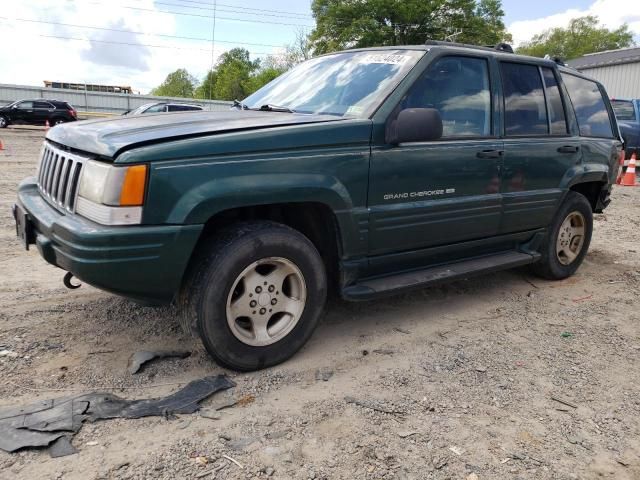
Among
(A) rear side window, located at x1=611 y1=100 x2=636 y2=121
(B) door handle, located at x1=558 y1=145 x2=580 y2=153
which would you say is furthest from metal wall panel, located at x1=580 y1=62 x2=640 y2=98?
(B) door handle, located at x1=558 y1=145 x2=580 y2=153

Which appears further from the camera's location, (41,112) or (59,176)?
(41,112)

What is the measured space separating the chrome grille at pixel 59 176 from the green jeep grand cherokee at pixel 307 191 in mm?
15

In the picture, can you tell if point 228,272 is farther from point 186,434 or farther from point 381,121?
point 381,121

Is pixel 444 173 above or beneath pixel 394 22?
beneath

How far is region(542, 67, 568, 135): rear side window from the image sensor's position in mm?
4480

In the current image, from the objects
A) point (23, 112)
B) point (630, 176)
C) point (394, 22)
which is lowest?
point (630, 176)

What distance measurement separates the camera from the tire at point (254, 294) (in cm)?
283

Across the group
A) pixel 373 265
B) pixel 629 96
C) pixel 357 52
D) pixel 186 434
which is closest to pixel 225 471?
pixel 186 434

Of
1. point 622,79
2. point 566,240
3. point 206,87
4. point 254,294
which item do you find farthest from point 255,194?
point 206,87

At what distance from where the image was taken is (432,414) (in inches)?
107

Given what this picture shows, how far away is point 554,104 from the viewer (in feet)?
14.9

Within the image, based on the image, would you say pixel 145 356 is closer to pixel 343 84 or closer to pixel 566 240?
pixel 343 84

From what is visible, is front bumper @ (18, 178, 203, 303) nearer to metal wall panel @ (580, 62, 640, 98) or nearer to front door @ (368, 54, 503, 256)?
front door @ (368, 54, 503, 256)

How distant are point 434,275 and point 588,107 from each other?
264cm
